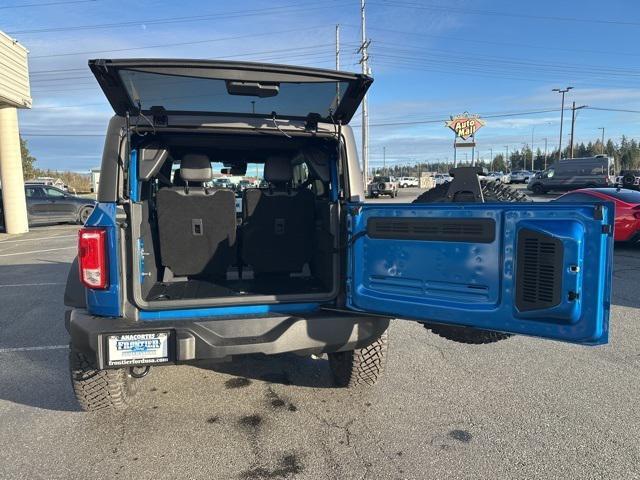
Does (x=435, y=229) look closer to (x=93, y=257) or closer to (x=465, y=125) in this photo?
(x=93, y=257)

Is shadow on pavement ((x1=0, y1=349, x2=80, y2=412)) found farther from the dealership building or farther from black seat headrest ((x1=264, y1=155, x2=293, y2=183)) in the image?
the dealership building

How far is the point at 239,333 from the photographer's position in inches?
117

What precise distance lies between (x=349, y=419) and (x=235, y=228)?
1.80 meters

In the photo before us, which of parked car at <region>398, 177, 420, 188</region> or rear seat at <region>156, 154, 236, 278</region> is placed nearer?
rear seat at <region>156, 154, 236, 278</region>

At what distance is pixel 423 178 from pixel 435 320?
66247 millimetres

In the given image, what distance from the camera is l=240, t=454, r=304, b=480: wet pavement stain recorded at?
8.79ft

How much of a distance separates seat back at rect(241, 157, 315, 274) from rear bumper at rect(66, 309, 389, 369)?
1.16 metres

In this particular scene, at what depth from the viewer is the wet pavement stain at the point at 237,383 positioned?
3.86m

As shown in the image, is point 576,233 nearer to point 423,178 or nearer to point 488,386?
point 488,386

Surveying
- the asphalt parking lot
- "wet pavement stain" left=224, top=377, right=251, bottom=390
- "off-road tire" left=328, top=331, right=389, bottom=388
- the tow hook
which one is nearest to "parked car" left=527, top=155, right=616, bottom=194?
the asphalt parking lot

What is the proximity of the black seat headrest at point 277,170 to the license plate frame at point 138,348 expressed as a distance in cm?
185

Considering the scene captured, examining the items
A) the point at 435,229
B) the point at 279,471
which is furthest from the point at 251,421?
the point at 435,229

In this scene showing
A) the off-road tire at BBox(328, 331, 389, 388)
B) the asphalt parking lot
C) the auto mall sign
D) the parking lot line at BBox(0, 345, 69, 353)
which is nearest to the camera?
the asphalt parking lot

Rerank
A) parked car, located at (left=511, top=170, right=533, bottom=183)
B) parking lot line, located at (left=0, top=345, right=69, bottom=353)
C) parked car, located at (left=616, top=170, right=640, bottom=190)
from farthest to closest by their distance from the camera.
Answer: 1. parked car, located at (left=511, top=170, right=533, bottom=183)
2. parked car, located at (left=616, top=170, right=640, bottom=190)
3. parking lot line, located at (left=0, top=345, right=69, bottom=353)
